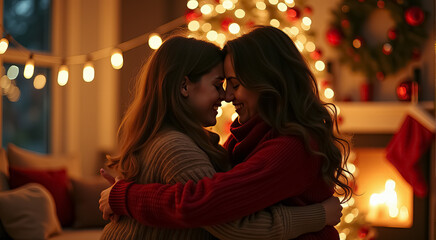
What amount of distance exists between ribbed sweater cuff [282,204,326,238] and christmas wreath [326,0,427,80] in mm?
3403

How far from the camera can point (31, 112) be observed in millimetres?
5184

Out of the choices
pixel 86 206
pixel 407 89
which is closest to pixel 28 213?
pixel 86 206

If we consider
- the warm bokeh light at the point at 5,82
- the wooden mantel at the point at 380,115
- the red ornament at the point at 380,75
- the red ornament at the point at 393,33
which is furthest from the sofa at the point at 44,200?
the red ornament at the point at 393,33

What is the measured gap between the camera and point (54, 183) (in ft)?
12.3

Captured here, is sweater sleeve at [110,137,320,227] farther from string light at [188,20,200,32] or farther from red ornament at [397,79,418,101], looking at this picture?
red ornament at [397,79,418,101]

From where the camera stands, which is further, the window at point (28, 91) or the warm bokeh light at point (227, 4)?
the window at point (28, 91)

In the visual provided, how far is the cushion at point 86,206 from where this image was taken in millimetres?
3744

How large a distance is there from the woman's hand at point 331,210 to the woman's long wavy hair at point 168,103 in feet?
1.16

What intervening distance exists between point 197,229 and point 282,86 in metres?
0.52

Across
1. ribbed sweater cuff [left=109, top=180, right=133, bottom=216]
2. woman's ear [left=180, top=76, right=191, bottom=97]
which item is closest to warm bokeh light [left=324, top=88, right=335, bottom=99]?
woman's ear [left=180, top=76, right=191, bottom=97]

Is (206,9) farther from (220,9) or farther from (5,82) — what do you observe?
(5,82)

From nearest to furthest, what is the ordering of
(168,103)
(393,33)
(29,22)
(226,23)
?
(168,103), (226,23), (393,33), (29,22)

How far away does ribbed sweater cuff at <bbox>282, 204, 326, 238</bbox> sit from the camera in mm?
1553

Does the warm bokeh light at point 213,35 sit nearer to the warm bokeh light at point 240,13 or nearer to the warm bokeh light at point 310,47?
the warm bokeh light at point 240,13
